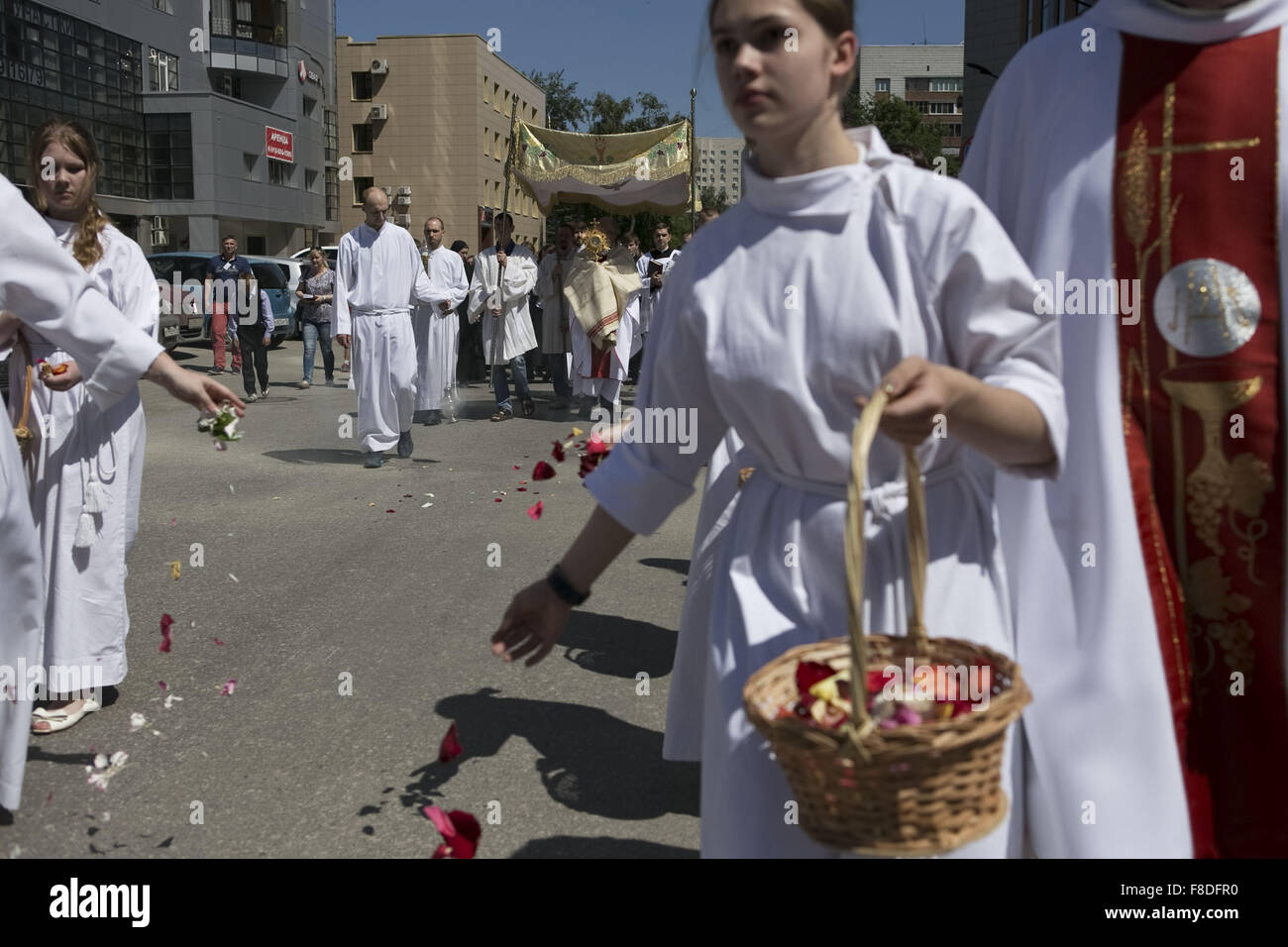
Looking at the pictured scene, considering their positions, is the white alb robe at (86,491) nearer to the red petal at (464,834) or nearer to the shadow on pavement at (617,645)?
the shadow on pavement at (617,645)

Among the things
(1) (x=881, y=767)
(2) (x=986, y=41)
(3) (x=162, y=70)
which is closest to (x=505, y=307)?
(1) (x=881, y=767)

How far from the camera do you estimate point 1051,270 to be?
2541 mm

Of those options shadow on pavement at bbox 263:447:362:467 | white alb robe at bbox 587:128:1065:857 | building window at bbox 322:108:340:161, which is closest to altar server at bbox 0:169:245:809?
white alb robe at bbox 587:128:1065:857

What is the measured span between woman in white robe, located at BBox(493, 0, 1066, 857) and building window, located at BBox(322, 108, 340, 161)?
190 ft

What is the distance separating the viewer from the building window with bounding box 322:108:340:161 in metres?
57.6

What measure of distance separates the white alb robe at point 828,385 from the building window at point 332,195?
2239 inches

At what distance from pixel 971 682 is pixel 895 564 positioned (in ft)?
0.81

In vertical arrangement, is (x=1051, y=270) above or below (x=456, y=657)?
above

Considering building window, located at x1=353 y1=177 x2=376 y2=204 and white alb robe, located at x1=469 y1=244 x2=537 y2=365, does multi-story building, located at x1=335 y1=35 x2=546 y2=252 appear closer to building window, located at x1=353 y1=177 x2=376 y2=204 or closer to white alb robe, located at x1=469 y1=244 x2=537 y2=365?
building window, located at x1=353 y1=177 x2=376 y2=204

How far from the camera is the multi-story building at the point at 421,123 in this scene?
64.7m

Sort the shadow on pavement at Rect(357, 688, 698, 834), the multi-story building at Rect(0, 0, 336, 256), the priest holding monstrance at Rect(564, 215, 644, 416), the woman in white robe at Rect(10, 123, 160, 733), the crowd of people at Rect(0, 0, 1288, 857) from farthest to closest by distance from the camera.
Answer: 1. the multi-story building at Rect(0, 0, 336, 256)
2. the priest holding monstrance at Rect(564, 215, 644, 416)
3. the woman in white robe at Rect(10, 123, 160, 733)
4. the shadow on pavement at Rect(357, 688, 698, 834)
5. the crowd of people at Rect(0, 0, 1288, 857)

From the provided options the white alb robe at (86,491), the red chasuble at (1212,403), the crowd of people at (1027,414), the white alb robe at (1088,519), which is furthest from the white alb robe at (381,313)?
the red chasuble at (1212,403)
